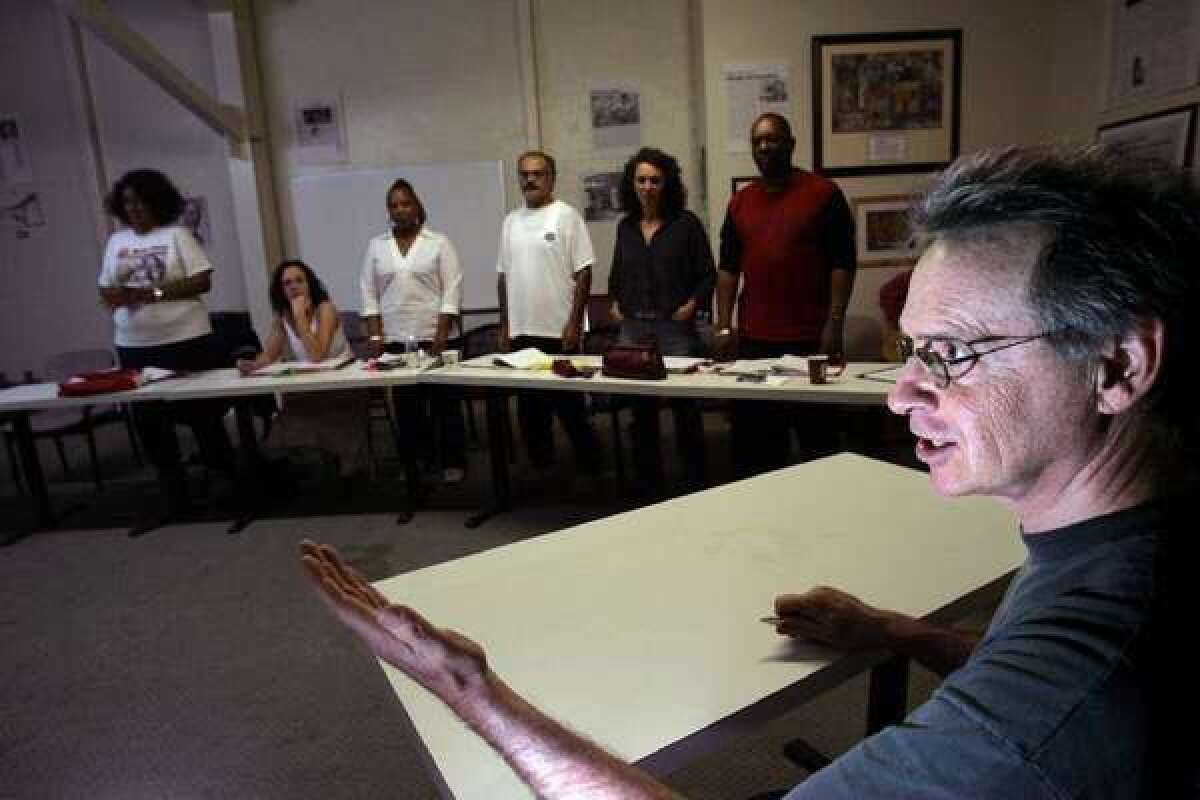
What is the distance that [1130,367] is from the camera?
2.03 feet

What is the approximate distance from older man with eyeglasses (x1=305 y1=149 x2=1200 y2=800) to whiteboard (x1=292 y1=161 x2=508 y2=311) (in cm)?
499

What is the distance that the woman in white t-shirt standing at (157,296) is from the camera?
11.9ft

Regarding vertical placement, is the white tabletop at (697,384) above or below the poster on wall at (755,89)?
below

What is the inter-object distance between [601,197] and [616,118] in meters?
0.57

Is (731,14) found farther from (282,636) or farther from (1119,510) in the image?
(1119,510)

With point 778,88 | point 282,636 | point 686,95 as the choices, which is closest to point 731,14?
point 778,88

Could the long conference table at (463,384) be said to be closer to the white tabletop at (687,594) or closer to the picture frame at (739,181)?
the white tabletop at (687,594)

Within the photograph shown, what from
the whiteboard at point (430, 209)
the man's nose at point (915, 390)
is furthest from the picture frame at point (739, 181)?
the man's nose at point (915, 390)

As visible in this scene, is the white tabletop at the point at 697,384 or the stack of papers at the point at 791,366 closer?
the white tabletop at the point at 697,384

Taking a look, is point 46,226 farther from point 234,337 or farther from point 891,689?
point 891,689

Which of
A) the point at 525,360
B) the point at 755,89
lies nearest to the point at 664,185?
the point at 525,360

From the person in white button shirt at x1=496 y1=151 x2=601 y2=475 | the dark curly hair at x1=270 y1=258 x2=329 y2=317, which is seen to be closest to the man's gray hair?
the person in white button shirt at x1=496 y1=151 x2=601 y2=475

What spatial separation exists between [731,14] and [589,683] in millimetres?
4539

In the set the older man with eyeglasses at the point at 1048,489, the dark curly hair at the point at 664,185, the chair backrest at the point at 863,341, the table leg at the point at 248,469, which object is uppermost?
the dark curly hair at the point at 664,185
